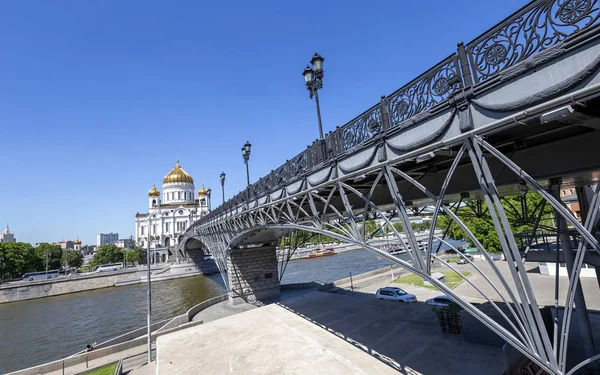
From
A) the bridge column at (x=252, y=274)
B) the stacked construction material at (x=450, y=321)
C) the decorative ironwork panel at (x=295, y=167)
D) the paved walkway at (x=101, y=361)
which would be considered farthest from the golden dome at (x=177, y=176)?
the stacked construction material at (x=450, y=321)

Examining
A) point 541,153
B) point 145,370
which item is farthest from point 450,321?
point 145,370

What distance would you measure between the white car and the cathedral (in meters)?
64.5

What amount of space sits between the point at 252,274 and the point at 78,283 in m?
36.1

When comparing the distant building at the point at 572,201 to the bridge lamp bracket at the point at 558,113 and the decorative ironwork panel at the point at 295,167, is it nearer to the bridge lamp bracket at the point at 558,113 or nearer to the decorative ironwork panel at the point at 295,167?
the decorative ironwork panel at the point at 295,167

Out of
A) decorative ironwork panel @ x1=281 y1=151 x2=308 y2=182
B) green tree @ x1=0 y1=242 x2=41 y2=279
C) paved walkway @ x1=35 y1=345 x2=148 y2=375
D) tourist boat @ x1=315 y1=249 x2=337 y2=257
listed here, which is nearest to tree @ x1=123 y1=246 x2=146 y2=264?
green tree @ x1=0 y1=242 x2=41 y2=279

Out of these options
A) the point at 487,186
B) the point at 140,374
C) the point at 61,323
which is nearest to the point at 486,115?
the point at 487,186

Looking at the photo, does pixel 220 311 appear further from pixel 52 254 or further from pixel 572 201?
pixel 52 254

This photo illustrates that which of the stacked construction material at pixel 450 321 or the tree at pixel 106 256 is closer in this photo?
the stacked construction material at pixel 450 321

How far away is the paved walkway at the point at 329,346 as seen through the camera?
9859 millimetres

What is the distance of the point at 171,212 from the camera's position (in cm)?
8375

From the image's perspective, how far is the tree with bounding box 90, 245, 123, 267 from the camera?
236ft

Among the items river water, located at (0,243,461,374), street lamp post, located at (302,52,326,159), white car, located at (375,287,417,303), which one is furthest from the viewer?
river water, located at (0,243,461,374)

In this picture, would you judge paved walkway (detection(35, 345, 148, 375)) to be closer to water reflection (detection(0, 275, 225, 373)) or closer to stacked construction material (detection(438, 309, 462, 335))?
water reflection (detection(0, 275, 225, 373))

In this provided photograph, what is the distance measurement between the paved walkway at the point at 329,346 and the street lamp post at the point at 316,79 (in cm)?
727
